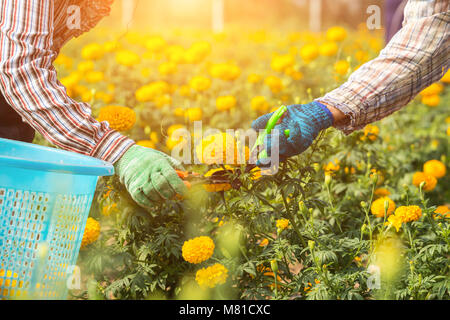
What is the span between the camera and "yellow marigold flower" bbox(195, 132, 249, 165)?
1.39m

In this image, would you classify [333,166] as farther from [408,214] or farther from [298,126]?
Result: [298,126]

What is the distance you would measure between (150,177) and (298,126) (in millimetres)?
421

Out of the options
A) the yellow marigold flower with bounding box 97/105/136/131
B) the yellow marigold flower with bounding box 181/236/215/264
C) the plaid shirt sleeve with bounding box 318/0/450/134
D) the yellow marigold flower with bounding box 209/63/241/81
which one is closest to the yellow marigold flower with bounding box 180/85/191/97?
the yellow marigold flower with bounding box 209/63/241/81

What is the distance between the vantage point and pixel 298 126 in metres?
1.41

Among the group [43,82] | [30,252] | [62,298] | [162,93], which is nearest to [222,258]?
[62,298]

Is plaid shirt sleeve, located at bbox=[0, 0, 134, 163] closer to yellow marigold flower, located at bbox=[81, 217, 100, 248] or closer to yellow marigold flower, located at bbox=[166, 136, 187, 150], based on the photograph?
yellow marigold flower, located at bbox=[81, 217, 100, 248]

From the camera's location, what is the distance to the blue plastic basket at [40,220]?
1.15 meters

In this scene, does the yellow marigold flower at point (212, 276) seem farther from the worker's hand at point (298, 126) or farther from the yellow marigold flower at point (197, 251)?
the worker's hand at point (298, 126)

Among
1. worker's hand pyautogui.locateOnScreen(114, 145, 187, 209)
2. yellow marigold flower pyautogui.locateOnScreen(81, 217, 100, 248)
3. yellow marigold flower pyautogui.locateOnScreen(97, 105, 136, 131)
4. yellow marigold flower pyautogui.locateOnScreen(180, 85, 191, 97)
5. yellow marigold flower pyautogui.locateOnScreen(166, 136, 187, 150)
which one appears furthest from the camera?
yellow marigold flower pyautogui.locateOnScreen(180, 85, 191, 97)

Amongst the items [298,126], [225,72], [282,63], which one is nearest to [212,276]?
[298,126]

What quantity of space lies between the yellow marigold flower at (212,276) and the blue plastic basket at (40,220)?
1.24 ft

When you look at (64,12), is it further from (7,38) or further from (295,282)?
(295,282)

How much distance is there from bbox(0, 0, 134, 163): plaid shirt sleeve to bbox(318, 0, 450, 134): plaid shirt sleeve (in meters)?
0.66

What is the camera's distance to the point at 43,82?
132cm
